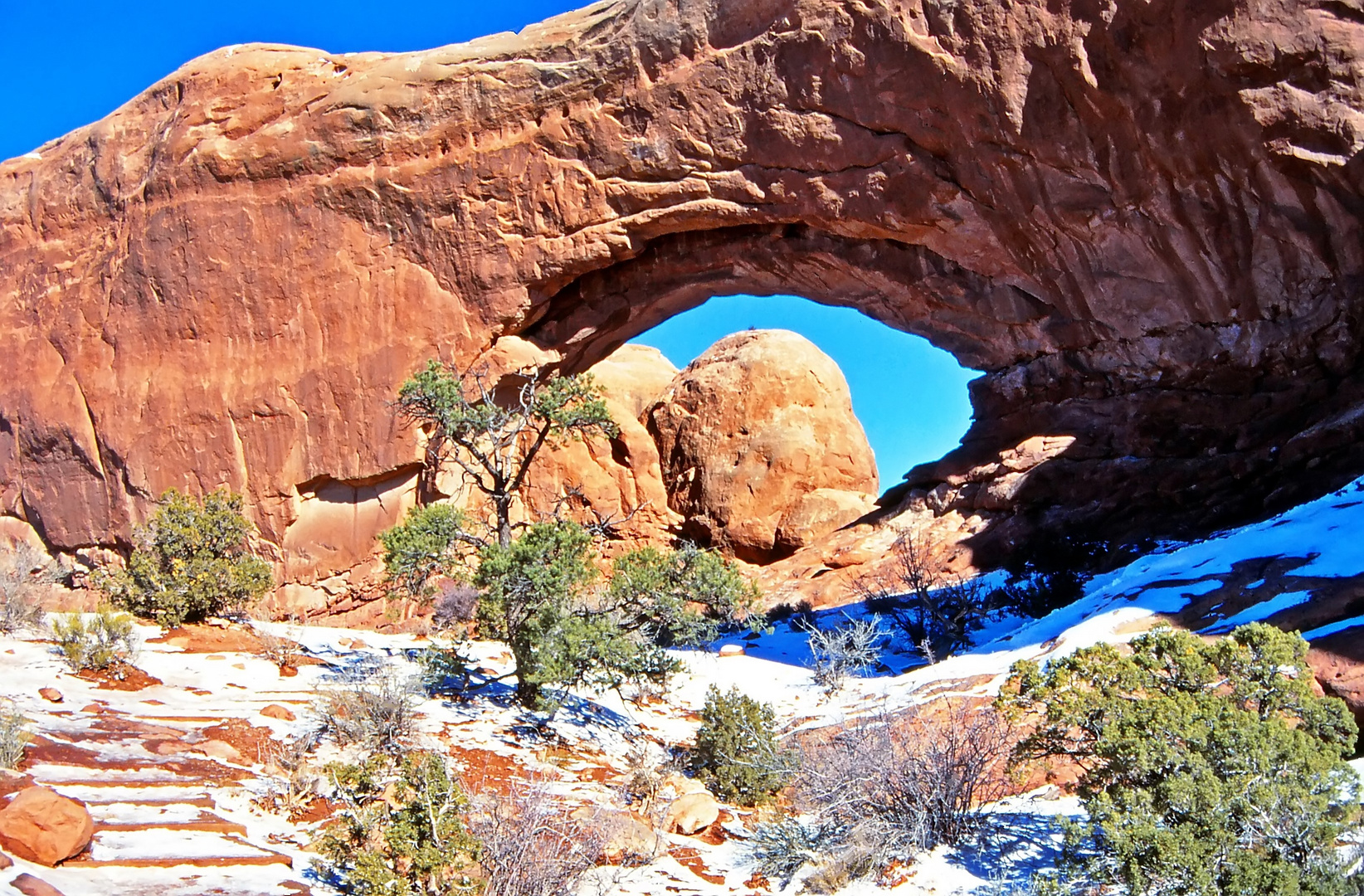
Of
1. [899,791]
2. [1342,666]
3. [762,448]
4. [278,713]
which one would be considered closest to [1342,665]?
[1342,666]

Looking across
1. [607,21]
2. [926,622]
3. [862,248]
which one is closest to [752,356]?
[862,248]

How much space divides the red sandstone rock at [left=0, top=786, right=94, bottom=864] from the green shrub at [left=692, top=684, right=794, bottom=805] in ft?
12.7

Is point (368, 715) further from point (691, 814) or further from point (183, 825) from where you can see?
point (691, 814)

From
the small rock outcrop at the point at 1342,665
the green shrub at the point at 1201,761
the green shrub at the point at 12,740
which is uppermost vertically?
the small rock outcrop at the point at 1342,665

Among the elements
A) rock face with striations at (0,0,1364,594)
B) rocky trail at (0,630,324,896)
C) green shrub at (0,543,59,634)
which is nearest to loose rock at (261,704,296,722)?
rocky trail at (0,630,324,896)

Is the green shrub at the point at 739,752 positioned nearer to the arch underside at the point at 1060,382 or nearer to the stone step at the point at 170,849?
the stone step at the point at 170,849

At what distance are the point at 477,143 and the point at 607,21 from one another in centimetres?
270

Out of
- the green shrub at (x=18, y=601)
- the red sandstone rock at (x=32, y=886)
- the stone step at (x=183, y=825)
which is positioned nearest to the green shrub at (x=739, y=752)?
the stone step at (x=183, y=825)

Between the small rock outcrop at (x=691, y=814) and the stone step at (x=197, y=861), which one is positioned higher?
the small rock outcrop at (x=691, y=814)

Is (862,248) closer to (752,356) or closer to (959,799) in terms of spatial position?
(752,356)

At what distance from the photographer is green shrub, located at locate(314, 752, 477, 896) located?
15.9ft

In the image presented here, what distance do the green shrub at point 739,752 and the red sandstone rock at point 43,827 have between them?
388cm

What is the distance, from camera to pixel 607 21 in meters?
15.5

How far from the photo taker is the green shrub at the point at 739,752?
7258 mm
